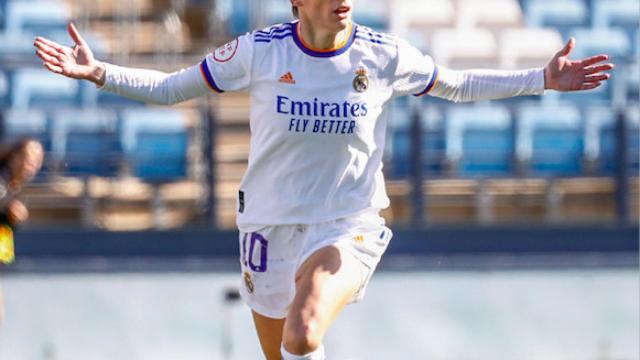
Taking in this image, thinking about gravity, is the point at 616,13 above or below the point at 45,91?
above

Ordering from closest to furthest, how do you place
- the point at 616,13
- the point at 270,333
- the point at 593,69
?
the point at 593,69 → the point at 270,333 → the point at 616,13

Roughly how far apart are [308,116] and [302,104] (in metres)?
0.05

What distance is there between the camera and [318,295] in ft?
16.7

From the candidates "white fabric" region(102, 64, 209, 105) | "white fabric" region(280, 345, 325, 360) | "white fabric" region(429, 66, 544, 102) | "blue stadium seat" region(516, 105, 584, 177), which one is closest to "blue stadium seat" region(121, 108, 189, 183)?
"blue stadium seat" region(516, 105, 584, 177)

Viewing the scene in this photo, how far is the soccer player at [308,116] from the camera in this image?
5355 mm

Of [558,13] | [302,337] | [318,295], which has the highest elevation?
[558,13]

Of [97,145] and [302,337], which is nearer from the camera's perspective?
[302,337]

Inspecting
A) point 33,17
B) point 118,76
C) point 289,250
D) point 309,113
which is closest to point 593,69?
point 309,113

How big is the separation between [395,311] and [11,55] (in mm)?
4622

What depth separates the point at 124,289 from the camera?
8891 millimetres

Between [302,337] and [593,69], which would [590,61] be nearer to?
[593,69]

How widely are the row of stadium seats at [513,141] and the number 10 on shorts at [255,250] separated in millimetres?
4394

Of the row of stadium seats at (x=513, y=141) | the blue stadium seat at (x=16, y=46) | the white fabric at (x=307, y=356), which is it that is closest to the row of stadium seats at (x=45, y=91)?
the blue stadium seat at (x=16, y=46)

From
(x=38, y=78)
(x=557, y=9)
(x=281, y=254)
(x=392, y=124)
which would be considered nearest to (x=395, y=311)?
(x=392, y=124)
